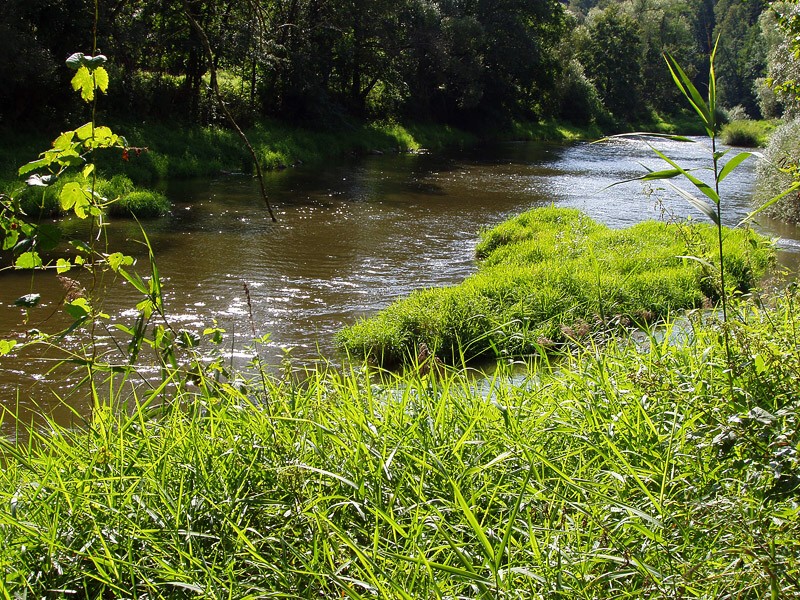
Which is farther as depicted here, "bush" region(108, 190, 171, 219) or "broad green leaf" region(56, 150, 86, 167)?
"bush" region(108, 190, 171, 219)

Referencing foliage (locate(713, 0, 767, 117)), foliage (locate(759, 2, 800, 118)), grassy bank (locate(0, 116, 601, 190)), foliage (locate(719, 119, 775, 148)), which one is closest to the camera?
foliage (locate(759, 2, 800, 118))

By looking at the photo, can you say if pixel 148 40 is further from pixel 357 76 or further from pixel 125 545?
pixel 125 545

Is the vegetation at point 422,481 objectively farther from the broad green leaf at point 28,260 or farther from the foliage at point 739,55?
the foliage at point 739,55

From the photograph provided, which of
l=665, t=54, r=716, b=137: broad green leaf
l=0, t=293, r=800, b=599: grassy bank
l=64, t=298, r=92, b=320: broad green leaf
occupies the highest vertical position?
l=665, t=54, r=716, b=137: broad green leaf

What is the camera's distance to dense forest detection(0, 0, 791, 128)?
17047 millimetres

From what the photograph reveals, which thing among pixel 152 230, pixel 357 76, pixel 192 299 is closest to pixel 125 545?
pixel 192 299

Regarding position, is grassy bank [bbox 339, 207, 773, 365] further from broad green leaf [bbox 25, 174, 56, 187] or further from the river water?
broad green leaf [bbox 25, 174, 56, 187]

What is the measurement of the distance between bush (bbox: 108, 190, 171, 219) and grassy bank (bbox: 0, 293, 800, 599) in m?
11.8

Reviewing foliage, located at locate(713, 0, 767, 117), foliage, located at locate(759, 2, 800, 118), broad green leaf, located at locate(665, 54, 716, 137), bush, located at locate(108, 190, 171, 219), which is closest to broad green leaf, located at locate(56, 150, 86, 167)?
broad green leaf, located at locate(665, 54, 716, 137)

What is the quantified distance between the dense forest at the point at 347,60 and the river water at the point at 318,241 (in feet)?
9.51

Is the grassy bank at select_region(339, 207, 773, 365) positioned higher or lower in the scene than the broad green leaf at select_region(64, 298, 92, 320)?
lower

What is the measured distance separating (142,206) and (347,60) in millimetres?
18648

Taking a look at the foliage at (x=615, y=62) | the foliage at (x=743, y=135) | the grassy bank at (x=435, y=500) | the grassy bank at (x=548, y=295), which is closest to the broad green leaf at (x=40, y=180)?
the grassy bank at (x=435, y=500)

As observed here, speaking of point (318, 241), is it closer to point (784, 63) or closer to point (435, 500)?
point (435, 500)
